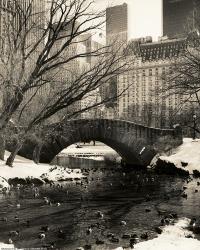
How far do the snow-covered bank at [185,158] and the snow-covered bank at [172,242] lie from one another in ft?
65.6

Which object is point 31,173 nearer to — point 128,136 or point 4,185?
point 4,185

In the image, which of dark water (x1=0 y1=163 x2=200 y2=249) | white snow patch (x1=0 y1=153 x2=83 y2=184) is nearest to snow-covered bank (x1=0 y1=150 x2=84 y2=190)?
white snow patch (x1=0 y1=153 x2=83 y2=184)

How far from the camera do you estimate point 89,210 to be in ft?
55.3

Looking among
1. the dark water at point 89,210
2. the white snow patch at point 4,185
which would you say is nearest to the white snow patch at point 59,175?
the dark water at point 89,210

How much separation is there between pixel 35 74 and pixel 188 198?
9066 millimetres

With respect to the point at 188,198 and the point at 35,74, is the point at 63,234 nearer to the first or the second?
the point at 35,74

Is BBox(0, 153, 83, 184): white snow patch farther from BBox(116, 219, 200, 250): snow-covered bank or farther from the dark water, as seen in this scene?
BBox(116, 219, 200, 250): snow-covered bank

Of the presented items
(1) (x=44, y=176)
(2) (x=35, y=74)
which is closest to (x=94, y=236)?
(2) (x=35, y=74)

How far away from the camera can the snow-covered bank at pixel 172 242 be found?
10.3 meters

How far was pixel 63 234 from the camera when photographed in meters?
12.5

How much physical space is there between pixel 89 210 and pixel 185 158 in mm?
19413

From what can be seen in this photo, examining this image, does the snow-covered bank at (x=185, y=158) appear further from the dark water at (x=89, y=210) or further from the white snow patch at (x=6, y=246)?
the white snow patch at (x=6, y=246)

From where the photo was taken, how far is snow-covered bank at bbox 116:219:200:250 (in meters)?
10.3

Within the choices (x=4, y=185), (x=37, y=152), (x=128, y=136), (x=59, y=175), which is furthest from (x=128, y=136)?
(x=4, y=185)
